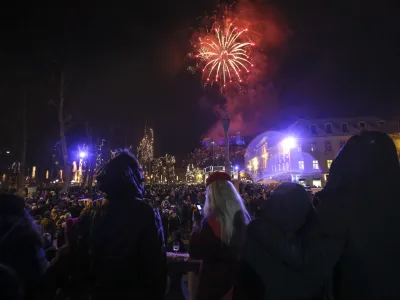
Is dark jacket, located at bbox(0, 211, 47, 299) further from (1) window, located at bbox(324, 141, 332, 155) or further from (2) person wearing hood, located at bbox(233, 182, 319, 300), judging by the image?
(1) window, located at bbox(324, 141, 332, 155)

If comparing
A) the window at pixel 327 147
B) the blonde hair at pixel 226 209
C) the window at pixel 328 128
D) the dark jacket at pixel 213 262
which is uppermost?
the window at pixel 328 128

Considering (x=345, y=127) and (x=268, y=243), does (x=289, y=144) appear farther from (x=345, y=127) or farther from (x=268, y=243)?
(x=268, y=243)

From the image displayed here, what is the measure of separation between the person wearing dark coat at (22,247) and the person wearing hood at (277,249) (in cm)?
149

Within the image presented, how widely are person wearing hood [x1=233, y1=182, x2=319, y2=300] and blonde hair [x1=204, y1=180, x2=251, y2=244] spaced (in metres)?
0.73

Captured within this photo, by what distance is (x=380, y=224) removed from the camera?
1693 millimetres

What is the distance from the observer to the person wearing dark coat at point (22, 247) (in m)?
1.97

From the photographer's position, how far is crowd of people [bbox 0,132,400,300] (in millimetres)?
1706

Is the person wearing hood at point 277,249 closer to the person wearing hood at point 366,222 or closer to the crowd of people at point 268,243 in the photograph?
the crowd of people at point 268,243

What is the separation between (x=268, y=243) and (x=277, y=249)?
2.9 inches

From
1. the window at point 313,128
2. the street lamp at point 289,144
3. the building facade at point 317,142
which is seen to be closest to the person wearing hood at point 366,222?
the building facade at point 317,142

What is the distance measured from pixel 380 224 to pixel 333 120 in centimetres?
5415

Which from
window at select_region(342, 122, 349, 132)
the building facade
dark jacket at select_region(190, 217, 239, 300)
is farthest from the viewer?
window at select_region(342, 122, 349, 132)

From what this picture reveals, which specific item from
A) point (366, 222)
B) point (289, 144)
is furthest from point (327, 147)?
point (366, 222)

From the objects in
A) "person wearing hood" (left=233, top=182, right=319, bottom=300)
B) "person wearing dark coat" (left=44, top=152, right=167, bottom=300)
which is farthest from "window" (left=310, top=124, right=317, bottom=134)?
"person wearing dark coat" (left=44, top=152, right=167, bottom=300)
